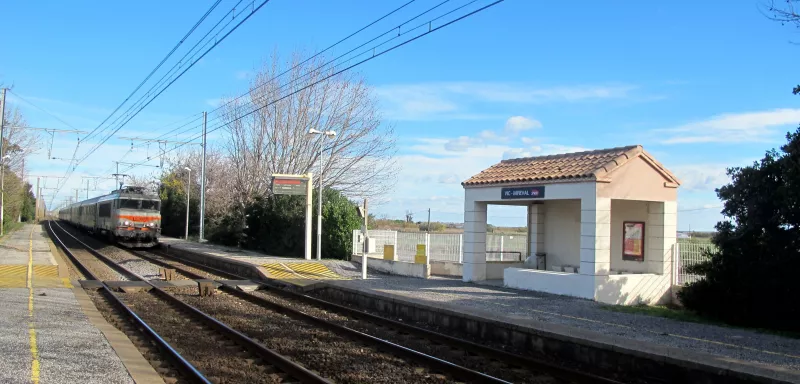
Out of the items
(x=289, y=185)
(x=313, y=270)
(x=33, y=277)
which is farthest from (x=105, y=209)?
(x=33, y=277)

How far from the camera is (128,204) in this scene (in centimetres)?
3594

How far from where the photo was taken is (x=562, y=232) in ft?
63.4

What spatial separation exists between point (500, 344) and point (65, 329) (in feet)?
23.4

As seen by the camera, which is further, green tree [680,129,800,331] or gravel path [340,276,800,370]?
green tree [680,129,800,331]

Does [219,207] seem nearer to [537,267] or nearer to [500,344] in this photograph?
[537,267]

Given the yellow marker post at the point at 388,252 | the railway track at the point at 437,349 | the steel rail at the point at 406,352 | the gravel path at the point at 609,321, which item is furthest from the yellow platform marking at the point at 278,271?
the steel rail at the point at 406,352

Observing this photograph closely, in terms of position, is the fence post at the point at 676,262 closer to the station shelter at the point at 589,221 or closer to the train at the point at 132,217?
the station shelter at the point at 589,221

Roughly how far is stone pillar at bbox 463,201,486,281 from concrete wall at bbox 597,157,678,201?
437cm

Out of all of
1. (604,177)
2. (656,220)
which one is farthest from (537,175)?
(656,220)

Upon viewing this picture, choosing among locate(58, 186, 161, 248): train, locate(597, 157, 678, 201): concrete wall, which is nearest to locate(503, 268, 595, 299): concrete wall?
locate(597, 157, 678, 201): concrete wall

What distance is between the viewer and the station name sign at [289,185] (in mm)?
26875

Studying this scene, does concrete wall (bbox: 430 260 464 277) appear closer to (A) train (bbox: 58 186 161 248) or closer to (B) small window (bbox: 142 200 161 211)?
(A) train (bbox: 58 186 161 248)

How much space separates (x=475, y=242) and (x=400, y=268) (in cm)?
545

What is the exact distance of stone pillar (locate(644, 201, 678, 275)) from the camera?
1698 cm
